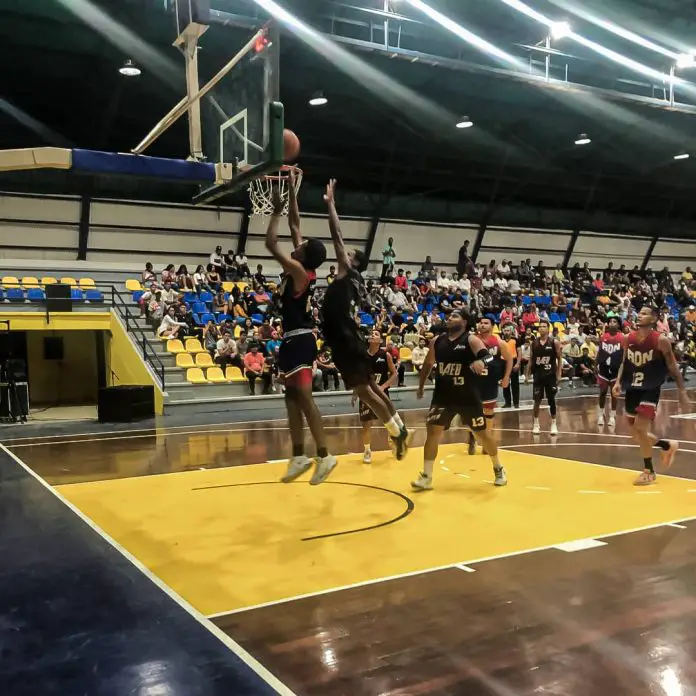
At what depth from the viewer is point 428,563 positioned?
5055 millimetres

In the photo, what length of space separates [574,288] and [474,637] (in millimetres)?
25659

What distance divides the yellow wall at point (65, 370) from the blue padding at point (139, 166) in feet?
47.9

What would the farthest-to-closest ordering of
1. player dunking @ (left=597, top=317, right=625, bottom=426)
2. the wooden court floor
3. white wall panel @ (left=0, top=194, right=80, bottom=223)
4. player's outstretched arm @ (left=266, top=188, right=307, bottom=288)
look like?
white wall panel @ (left=0, top=194, right=80, bottom=223), player dunking @ (left=597, top=317, right=625, bottom=426), player's outstretched arm @ (left=266, top=188, right=307, bottom=288), the wooden court floor

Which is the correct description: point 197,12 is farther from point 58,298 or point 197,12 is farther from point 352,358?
point 58,298

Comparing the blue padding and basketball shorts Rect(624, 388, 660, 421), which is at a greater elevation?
the blue padding

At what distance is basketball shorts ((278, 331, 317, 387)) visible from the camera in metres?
5.78

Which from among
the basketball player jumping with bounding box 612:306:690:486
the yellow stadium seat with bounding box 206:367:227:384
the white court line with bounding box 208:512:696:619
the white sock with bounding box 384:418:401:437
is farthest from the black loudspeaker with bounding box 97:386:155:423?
the white court line with bounding box 208:512:696:619

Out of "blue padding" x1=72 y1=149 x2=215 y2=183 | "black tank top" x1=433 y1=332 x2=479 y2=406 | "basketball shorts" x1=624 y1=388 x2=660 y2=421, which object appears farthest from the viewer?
"basketball shorts" x1=624 y1=388 x2=660 y2=421

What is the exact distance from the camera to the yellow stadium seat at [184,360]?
647 inches

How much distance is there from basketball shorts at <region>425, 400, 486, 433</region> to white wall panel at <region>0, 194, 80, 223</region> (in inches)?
647

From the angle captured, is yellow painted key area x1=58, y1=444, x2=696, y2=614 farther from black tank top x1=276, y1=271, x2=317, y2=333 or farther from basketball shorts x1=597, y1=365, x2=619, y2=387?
basketball shorts x1=597, y1=365, x2=619, y2=387

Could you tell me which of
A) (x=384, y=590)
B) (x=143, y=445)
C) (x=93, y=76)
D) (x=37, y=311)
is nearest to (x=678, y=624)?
(x=384, y=590)

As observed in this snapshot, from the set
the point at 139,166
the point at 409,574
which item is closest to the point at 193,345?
the point at 139,166

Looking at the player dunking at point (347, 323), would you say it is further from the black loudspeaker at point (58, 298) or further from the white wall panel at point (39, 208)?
the white wall panel at point (39, 208)
